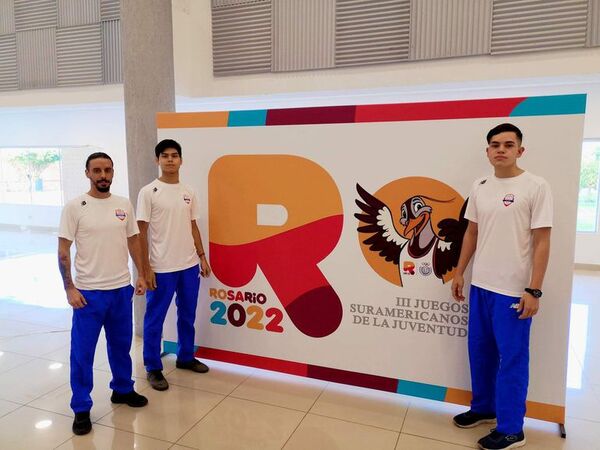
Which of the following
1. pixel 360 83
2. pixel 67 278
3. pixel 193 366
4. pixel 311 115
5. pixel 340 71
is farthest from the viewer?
pixel 340 71

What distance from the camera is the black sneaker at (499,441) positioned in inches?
95.1

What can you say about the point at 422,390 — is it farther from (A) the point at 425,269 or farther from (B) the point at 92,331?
(B) the point at 92,331

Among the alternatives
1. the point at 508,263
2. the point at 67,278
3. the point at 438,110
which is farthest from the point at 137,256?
the point at 508,263

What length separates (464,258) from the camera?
2.59m

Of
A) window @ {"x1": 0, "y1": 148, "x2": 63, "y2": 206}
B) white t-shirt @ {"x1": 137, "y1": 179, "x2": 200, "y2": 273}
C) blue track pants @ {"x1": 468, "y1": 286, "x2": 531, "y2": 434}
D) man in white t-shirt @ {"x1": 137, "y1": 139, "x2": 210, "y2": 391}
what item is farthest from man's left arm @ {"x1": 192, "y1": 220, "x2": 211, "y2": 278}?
window @ {"x1": 0, "y1": 148, "x2": 63, "y2": 206}

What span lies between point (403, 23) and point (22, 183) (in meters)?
9.82

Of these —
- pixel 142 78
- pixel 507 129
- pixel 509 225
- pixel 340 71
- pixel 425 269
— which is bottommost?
pixel 425 269

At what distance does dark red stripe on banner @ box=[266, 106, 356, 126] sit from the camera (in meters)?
2.91

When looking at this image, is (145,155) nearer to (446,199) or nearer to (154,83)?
(154,83)

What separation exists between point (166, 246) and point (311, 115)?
1.33 metres

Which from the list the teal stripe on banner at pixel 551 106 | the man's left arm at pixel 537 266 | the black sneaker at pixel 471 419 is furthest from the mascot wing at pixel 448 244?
the black sneaker at pixel 471 419

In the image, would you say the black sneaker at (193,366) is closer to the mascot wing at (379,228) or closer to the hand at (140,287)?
the hand at (140,287)

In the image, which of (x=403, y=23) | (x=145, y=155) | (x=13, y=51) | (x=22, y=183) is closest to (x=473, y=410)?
(x=145, y=155)

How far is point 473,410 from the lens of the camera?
2.68m
